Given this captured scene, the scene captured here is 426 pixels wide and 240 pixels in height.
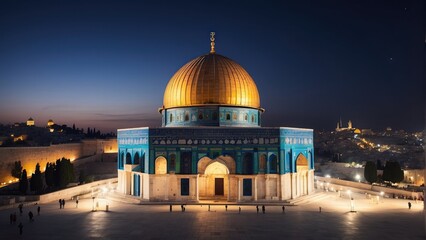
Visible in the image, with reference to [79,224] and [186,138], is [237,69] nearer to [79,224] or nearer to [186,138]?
[186,138]

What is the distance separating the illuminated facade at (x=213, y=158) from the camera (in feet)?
82.8

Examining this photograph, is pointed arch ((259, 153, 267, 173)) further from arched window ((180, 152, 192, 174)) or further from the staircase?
arched window ((180, 152, 192, 174))

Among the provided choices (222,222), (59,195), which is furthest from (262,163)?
(59,195)

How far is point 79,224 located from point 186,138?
9165 mm

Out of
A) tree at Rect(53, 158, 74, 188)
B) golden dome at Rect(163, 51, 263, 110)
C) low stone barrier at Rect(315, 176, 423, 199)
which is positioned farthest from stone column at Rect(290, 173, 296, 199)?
tree at Rect(53, 158, 74, 188)

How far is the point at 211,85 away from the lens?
2955cm

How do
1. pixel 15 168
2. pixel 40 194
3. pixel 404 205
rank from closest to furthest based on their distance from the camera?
1. pixel 404 205
2. pixel 40 194
3. pixel 15 168

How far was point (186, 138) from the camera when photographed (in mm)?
25625

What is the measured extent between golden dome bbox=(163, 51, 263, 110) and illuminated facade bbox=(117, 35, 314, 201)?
0.26ft

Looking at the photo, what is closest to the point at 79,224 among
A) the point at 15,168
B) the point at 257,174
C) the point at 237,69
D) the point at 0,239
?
the point at 0,239

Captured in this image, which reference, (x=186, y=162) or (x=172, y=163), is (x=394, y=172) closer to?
(x=186, y=162)

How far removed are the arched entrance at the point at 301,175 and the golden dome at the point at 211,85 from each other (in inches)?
216

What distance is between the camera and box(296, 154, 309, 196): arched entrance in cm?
2730

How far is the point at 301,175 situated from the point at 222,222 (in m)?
10.9
